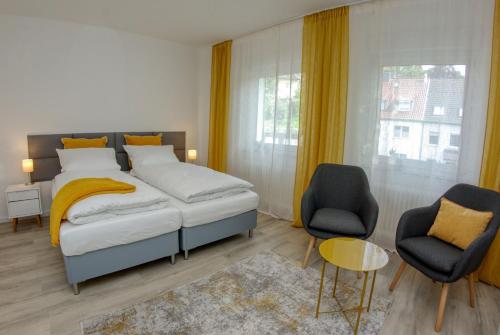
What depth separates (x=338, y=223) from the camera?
2.54 m

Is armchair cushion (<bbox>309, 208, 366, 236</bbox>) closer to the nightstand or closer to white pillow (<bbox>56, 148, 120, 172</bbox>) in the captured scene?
white pillow (<bbox>56, 148, 120, 172</bbox>)

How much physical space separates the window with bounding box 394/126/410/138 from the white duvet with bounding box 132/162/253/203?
1.59 m

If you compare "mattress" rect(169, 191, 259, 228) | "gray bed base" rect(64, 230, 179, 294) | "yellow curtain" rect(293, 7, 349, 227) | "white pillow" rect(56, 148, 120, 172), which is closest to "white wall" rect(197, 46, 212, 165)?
"white pillow" rect(56, 148, 120, 172)

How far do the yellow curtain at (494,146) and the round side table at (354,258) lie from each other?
3.91 ft

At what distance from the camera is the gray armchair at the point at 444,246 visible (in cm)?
193

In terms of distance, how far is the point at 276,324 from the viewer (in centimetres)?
196

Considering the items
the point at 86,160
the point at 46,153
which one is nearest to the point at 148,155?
the point at 86,160

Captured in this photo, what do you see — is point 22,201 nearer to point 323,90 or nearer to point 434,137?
Answer: point 323,90

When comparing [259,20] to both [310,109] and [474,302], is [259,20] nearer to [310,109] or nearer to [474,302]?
[310,109]

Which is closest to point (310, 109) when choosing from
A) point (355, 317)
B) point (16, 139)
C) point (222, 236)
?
point (222, 236)

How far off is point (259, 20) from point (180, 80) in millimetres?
1822

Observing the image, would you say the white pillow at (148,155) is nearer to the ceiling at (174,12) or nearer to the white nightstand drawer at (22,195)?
the white nightstand drawer at (22,195)

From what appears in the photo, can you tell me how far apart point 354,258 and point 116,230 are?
70.6 inches

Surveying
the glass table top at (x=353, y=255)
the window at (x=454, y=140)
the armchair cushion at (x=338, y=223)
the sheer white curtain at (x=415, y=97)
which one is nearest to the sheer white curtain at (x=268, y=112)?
the sheer white curtain at (x=415, y=97)
